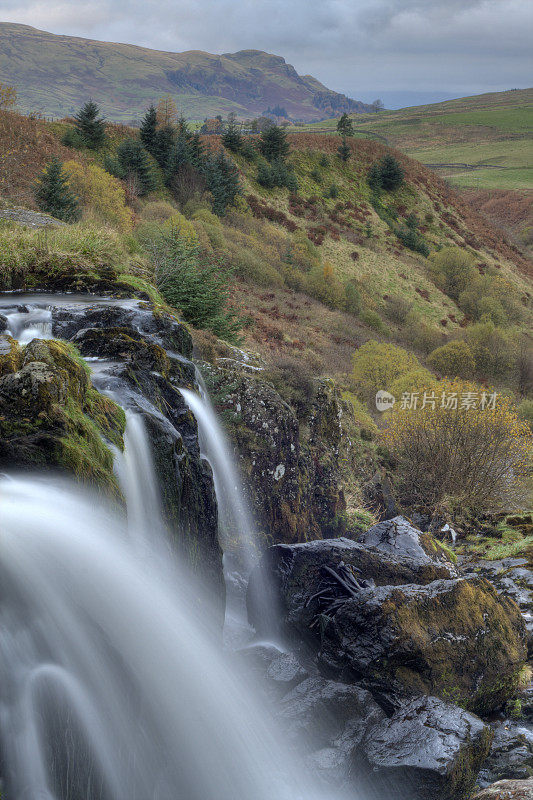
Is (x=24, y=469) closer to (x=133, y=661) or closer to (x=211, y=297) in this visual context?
(x=133, y=661)

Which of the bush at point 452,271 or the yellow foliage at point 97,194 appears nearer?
the yellow foliage at point 97,194

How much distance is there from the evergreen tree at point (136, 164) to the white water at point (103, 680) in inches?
1460

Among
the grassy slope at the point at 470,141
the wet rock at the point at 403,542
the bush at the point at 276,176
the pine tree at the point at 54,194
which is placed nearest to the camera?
the wet rock at the point at 403,542

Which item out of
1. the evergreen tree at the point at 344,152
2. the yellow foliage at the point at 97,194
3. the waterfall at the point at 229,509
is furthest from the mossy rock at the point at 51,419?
the evergreen tree at the point at 344,152

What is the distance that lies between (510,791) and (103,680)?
11.0 ft

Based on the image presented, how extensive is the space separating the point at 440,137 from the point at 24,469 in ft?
656

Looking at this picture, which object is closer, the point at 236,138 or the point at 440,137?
the point at 236,138

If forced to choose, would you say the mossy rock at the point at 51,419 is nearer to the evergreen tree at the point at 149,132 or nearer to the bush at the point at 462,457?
the bush at the point at 462,457

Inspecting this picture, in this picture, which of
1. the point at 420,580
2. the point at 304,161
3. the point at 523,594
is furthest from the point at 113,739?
the point at 304,161

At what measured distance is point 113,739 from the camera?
12.5ft

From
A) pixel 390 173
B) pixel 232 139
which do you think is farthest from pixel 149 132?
pixel 390 173

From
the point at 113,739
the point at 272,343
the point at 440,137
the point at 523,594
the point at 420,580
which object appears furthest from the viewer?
the point at 440,137

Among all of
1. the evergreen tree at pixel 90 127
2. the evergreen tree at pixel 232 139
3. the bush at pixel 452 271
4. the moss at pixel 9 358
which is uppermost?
the evergreen tree at pixel 232 139

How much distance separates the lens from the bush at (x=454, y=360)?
32156mm
